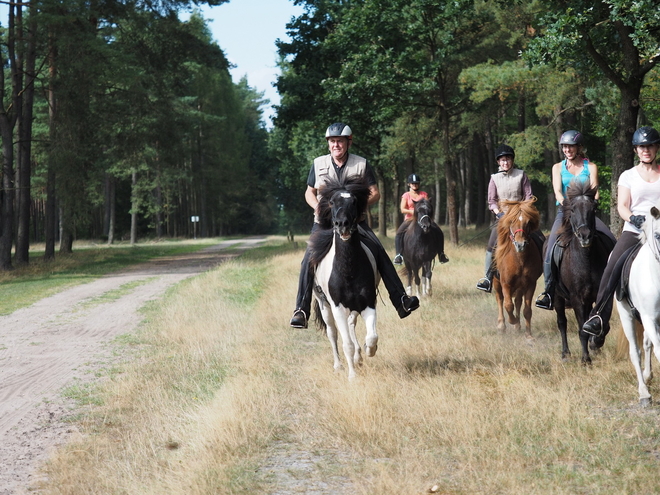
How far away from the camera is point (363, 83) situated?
2627 centimetres

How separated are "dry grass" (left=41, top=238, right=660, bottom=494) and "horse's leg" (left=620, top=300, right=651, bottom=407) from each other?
0.16 m

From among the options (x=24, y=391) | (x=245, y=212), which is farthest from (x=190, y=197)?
(x=24, y=391)

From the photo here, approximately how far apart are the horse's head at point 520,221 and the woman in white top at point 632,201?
2881 millimetres

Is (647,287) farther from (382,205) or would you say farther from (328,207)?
(382,205)

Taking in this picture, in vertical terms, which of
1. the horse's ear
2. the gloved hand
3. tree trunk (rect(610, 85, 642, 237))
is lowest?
the gloved hand

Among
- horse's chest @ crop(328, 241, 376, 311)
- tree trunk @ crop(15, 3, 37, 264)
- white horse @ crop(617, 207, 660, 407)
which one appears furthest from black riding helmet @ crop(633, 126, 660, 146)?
tree trunk @ crop(15, 3, 37, 264)

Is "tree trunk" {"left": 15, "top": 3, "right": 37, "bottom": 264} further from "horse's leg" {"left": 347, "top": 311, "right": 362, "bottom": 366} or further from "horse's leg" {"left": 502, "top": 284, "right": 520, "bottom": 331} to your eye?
"horse's leg" {"left": 347, "top": 311, "right": 362, "bottom": 366}

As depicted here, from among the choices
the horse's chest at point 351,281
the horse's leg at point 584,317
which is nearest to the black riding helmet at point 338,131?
the horse's chest at point 351,281

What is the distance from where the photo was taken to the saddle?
6.80 meters

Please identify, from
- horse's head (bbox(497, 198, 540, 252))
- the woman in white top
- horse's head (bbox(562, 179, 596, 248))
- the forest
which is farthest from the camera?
the forest

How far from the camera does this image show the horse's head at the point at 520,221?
1016 centimetres

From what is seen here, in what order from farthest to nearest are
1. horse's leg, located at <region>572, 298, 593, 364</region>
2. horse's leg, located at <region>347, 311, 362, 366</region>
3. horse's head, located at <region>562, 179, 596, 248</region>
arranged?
horse's leg, located at <region>572, 298, 593, 364</region>, horse's head, located at <region>562, 179, 596, 248</region>, horse's leg, located at <region>347, 311, 362, 366</region>

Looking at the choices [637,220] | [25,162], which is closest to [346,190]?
[637,220]

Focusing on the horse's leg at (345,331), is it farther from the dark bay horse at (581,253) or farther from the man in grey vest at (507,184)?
the man in grey vest at (507,184)
